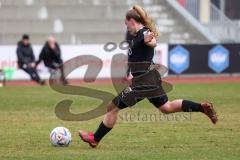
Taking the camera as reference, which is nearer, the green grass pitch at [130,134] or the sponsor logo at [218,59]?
the green grass pitch at [130,134]

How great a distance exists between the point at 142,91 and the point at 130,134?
1.85m

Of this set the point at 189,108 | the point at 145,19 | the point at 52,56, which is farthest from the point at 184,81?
the point at 145,19

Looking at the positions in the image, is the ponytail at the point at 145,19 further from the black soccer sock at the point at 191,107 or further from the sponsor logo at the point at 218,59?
the sponsor logo at the point at 218,59

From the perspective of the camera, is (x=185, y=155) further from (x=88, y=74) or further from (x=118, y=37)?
(x=118, y=37)

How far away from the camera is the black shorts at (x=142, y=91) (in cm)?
1009

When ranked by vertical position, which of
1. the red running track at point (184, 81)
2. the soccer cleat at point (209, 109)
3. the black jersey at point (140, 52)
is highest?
the black jersey at point (140, 52)

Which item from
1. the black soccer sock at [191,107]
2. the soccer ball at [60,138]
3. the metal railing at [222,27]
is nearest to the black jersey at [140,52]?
the black soccer sock at [191,107]

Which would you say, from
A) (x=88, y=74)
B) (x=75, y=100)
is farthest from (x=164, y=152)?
(x=88, y=74)

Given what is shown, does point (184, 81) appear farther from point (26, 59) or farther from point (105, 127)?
point (105, 127)

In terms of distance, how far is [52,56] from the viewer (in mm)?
25672

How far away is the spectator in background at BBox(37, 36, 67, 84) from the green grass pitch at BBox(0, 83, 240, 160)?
6.77 meters

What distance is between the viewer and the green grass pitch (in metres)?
9.48

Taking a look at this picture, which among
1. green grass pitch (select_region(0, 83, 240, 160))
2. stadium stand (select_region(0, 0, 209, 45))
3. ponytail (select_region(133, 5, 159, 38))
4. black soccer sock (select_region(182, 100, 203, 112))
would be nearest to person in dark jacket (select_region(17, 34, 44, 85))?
green grass pitch (select_region(0, 83, 240, 160))

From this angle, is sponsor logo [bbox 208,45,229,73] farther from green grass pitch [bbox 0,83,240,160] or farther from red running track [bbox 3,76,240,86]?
green grass pitch [bbox 0,83,240,160]
